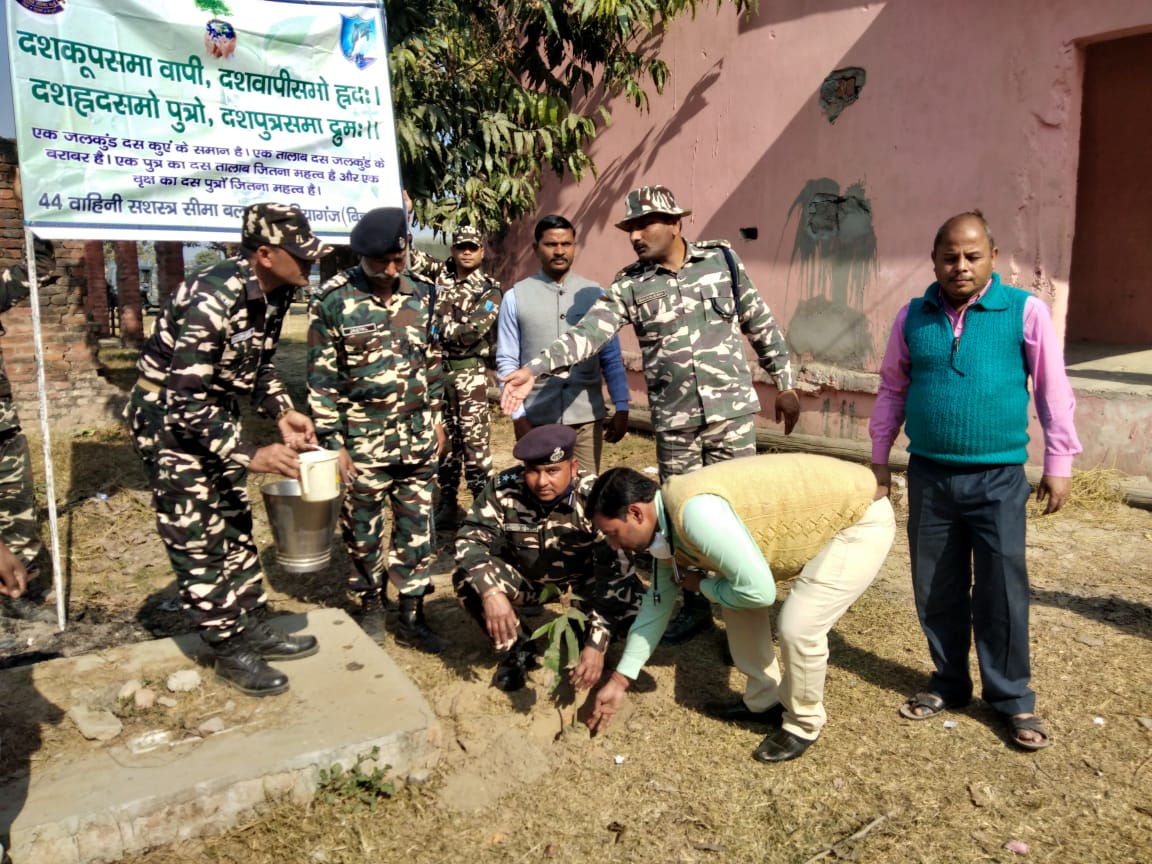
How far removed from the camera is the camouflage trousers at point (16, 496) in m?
4.34

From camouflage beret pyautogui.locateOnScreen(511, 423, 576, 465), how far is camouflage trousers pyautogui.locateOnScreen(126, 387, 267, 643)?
1060mm

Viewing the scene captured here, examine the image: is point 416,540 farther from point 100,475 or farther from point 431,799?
point 100,475

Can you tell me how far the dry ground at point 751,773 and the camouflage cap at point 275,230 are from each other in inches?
70.7

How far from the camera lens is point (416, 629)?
13.0ft

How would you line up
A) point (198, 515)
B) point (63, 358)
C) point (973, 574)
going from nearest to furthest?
point (198, 515)
point (973, 574)
point (63, 358)

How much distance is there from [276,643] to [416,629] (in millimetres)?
690

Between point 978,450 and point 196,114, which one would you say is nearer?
point 978,450

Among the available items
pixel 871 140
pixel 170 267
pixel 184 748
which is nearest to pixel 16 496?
pixel 184 748

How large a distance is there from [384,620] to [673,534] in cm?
187

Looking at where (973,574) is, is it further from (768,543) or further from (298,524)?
(298,524)

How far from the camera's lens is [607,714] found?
9.83 ft

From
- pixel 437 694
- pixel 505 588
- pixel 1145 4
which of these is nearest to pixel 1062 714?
pixel 505 588

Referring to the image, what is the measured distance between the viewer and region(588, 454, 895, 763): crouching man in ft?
8.77

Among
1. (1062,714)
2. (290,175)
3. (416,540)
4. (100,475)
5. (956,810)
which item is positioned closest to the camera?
(956,810)
